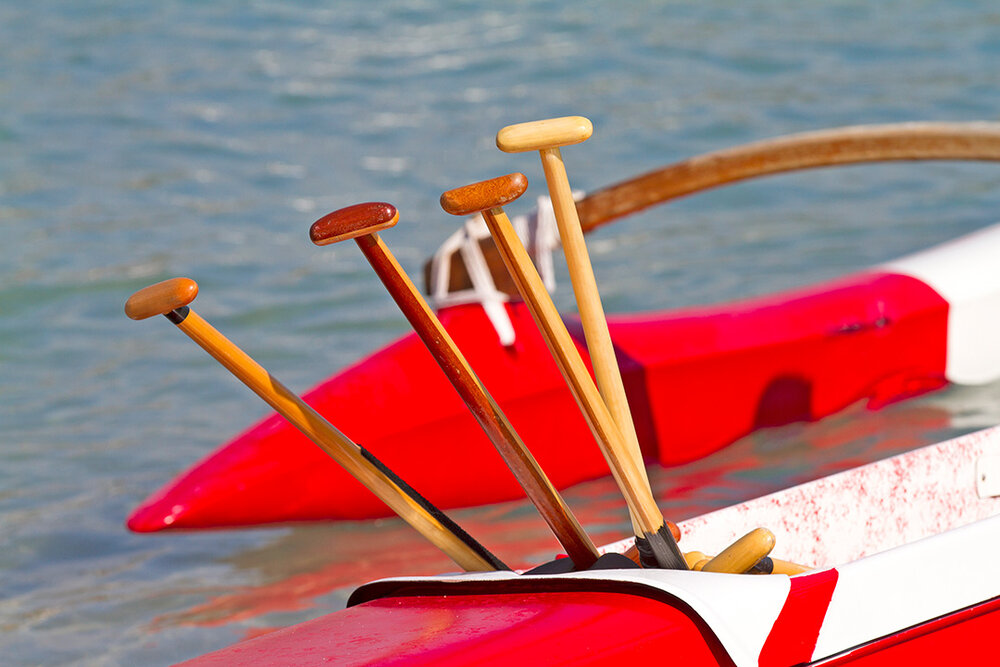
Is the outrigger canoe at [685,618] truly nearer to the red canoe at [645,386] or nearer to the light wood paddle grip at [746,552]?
the light wood paddle grip at [746,552]

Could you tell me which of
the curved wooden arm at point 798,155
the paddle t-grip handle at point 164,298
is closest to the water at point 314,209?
the curved wooden arm at point 798,155

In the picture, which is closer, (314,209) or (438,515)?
(438,515)

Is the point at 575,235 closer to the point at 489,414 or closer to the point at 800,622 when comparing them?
the point at 489,414

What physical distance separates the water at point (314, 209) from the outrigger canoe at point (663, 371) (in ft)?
0.22

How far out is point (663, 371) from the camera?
1904mm

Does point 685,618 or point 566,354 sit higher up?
point 566,354

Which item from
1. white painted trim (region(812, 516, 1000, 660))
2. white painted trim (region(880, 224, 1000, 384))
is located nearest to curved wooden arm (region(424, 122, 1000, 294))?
white painted trim (region(880, 224, 1000, 384))

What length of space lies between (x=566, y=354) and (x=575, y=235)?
107mm

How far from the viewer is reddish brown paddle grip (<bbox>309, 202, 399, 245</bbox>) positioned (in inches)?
40.4

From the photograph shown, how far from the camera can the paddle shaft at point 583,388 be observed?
1.05 m

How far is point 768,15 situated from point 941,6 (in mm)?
819

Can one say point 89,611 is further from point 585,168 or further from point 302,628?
point 585,168

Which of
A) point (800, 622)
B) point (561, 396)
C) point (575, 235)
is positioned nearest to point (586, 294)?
point (575, 235)

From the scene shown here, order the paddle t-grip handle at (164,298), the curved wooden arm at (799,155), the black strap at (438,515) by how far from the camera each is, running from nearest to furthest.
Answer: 1. the paddle t-grip handle at (164,298)
2. the black strap at (438,515)
3. the curved wooden arm at (799,155)
